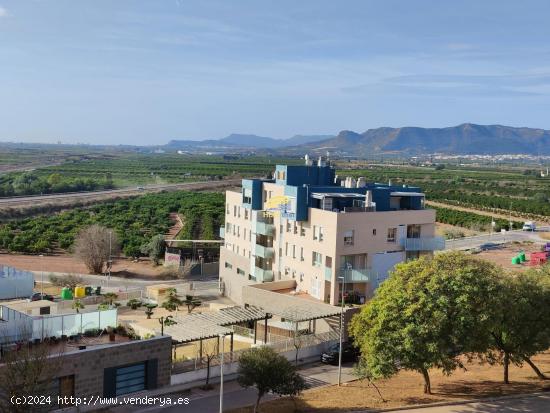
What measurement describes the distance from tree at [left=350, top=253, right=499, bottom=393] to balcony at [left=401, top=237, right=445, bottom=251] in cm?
1488

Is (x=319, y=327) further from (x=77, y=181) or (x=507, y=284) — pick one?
(x=77, y=181)

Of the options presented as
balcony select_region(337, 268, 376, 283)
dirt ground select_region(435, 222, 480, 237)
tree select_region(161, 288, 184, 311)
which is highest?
balcony select_region(337, 268, 376, 283)

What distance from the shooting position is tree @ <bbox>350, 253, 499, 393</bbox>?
1045 inches

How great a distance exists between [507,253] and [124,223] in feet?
176

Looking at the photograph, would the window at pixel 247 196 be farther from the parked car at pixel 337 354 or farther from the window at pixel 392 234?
the parked car at pixel 337 354

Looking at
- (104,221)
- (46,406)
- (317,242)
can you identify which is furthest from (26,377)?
(104,221)

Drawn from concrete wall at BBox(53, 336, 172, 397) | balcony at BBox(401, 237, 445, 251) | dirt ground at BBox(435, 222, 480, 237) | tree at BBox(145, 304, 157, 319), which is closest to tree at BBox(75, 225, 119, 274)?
tree at BBox(145, 304, 157, 319)

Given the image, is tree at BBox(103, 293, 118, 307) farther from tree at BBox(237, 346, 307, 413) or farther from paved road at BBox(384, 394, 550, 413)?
paved road at BBox(384, 394, 550, 413)

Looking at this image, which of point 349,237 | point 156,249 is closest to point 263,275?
point 349,237

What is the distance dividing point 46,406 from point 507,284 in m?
20.1

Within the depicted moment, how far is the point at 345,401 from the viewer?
2814cm

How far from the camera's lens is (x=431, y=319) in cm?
2680

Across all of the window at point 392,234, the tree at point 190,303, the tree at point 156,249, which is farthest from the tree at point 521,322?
the tree at point 156,249

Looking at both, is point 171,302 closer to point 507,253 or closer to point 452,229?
point 507,253
